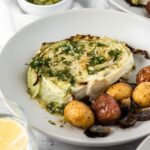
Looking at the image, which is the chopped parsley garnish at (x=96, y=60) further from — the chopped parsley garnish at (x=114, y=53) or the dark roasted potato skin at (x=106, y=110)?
the dark roasted potato skin at (x=106, y=110)

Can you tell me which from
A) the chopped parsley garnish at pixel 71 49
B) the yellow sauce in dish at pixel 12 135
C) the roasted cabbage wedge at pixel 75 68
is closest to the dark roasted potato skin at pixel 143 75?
the roasted cabbage wedge at pixel 75 68

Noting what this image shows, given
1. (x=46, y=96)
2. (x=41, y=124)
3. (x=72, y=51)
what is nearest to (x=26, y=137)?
(x=41, y=124)

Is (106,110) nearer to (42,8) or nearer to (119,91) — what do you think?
(119,91)

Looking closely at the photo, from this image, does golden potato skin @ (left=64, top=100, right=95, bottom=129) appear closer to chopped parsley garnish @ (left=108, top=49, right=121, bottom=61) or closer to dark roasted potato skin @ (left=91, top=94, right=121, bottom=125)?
dark roasted potato skin @ (left=91, top=94, right=121, bottom=125)

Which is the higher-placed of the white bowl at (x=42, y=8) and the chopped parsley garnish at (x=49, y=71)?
the chopped parsley garnish at (x=49, y=71)

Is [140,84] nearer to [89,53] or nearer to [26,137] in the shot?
[89,53]
